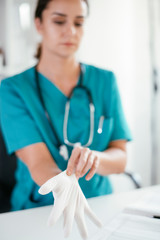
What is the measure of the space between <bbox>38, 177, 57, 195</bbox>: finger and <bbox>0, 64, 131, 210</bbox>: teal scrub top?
37 centimetres

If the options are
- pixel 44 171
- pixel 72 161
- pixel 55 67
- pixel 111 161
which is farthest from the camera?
pixel 55 67

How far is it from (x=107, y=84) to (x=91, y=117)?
14 centimetres

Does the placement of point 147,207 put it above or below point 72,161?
below

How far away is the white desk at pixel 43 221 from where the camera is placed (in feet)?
1.67

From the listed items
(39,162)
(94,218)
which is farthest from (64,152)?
(94,218)

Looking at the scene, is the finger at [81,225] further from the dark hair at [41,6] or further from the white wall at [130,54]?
the white wall at [130,54]

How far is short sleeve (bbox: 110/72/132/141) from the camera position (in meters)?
0.95

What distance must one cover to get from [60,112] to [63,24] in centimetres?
27

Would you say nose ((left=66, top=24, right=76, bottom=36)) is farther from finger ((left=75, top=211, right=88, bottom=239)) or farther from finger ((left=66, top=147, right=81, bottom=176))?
finger ((left=75, top=211, right=88, bottom=239))

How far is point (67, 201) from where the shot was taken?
47 cm

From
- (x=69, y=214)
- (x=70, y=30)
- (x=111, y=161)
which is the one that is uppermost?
(x=70, y=30)

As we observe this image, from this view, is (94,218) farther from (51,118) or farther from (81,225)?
(51,118)

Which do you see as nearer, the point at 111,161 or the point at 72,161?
the point at 72,161

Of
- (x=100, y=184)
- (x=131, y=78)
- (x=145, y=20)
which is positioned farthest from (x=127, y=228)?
(x=145, y=20)
